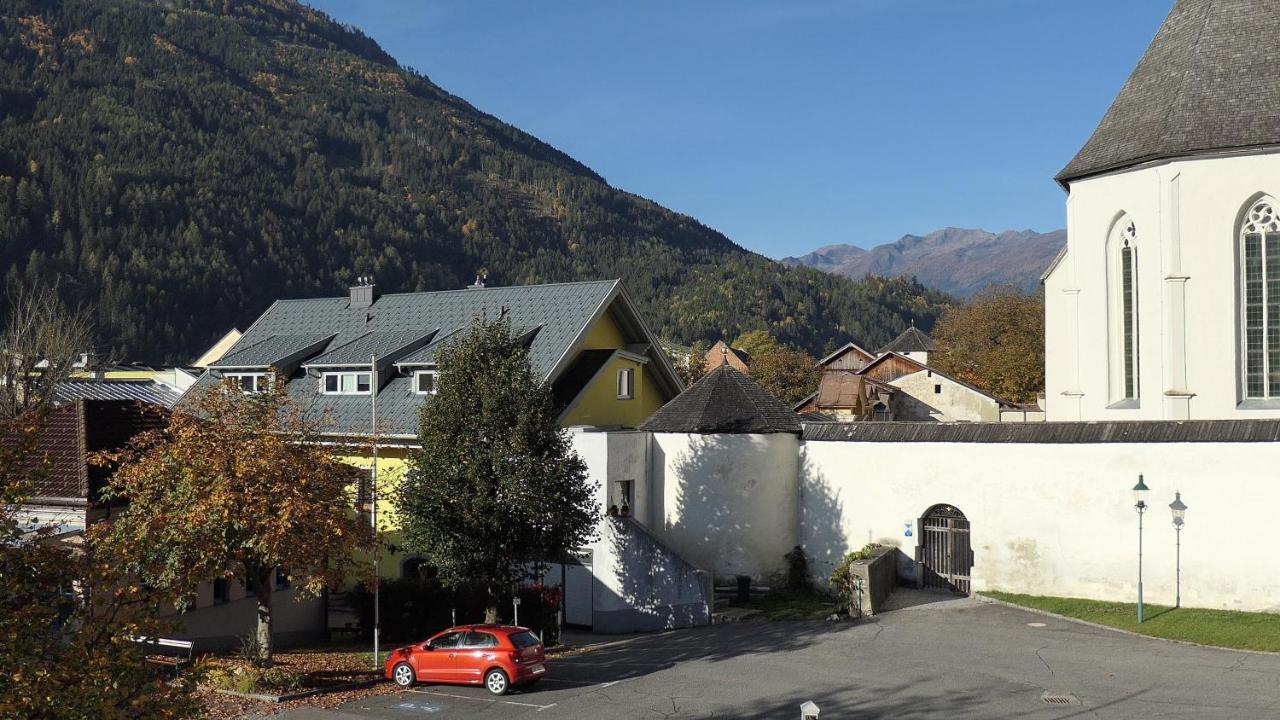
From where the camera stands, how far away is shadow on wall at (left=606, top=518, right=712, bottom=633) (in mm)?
29656

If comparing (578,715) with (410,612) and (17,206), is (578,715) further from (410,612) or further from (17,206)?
(17,206)

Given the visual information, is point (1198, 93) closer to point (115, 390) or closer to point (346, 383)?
point (346, 383)

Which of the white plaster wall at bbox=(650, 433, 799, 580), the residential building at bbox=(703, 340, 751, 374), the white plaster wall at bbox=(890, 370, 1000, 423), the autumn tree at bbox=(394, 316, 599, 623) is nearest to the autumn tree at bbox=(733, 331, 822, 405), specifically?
the white plaster wall at bbox=(890, 370, 1000, 423)

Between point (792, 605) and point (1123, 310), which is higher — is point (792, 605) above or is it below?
below

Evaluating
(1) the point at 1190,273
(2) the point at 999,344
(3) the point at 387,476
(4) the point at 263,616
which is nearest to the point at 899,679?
(4) the point at 263,616

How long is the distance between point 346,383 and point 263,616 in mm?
16089

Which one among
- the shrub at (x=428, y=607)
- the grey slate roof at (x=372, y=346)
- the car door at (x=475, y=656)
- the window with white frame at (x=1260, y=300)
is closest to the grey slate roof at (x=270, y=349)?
the grey slate roof at (x=372, y=346)

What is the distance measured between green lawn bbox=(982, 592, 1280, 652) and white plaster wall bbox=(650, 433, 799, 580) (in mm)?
6930

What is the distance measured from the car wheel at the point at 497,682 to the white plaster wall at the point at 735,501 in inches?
490

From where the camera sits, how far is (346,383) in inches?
1483

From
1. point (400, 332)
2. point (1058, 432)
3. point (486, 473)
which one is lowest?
point (486, 473)

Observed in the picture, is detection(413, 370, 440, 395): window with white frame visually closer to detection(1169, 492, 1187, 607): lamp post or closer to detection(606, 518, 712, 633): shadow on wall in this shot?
detection(606, 518, 712, 633): shadow on wall

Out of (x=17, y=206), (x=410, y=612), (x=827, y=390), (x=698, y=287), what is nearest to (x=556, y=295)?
(x=410, y=612)

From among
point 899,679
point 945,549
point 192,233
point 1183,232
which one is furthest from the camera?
point 192,233
